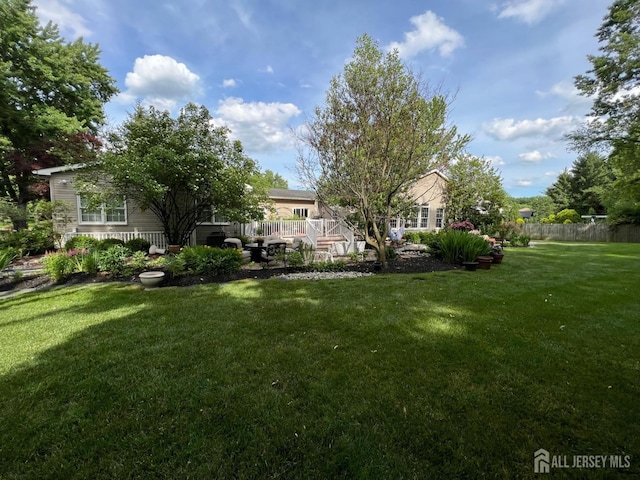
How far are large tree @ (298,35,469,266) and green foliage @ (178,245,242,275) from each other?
3457mm

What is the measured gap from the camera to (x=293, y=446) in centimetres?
176

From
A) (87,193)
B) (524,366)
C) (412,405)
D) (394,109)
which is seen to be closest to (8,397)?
(412,405)

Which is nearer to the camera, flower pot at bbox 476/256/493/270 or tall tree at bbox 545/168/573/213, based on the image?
flower pot at bbox 476/256/493/270

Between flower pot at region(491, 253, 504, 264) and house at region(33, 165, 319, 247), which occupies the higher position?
house at region(33, 165, 319, 247)

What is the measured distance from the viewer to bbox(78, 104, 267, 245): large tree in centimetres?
857

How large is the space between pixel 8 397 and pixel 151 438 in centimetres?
147

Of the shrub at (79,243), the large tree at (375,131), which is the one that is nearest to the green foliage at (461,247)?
the large tree at (375,131)

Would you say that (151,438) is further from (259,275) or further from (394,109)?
(394,109)

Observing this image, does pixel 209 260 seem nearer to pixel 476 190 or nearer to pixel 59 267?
pixel 59 267

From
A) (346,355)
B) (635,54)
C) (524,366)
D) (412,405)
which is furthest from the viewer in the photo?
(635,54)

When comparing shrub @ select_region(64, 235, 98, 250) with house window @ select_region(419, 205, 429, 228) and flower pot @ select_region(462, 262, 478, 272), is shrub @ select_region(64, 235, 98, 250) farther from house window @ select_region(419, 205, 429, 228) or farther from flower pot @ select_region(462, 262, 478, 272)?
house window @ select_region(419, 205, 429, 228)

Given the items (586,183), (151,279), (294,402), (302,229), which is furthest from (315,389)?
(586,183)

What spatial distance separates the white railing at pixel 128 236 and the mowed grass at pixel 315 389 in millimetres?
7218

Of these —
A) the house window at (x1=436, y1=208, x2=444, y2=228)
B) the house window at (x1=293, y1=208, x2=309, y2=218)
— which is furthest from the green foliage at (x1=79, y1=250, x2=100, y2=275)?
the house window at (x1=293, y1=208, x2=309, y2=218)
